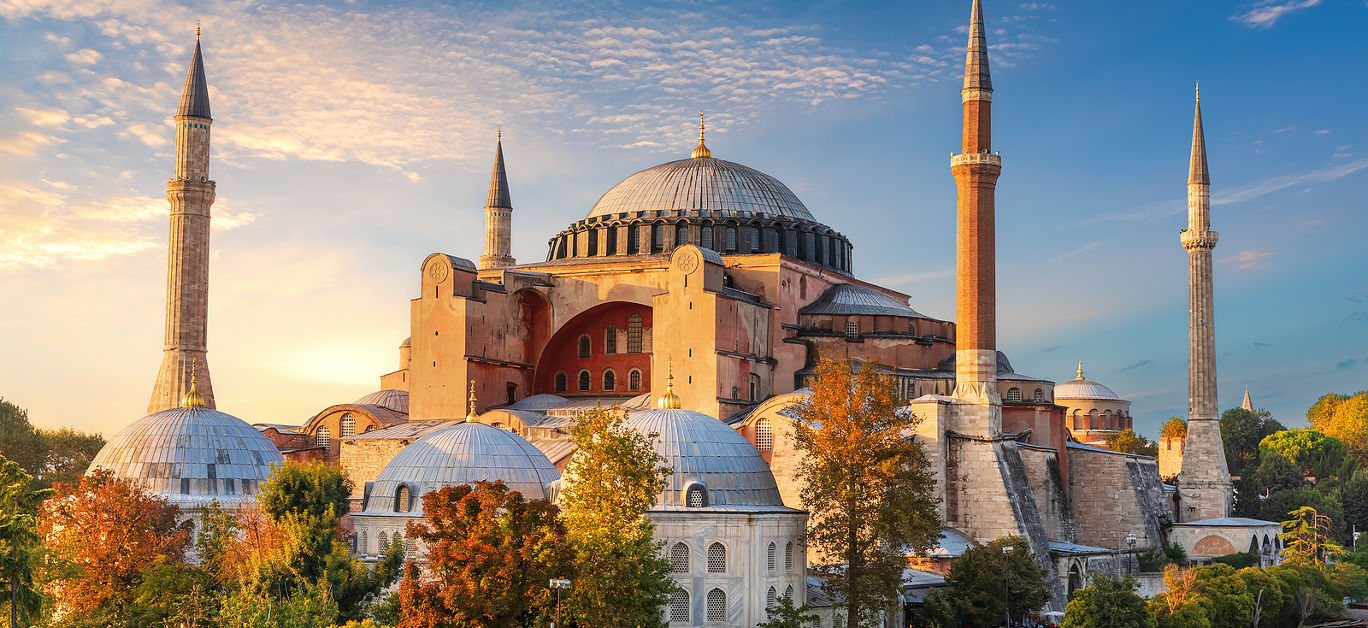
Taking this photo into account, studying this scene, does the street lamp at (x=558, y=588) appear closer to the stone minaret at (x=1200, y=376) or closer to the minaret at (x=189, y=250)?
the minaret at (x=189, y=250)

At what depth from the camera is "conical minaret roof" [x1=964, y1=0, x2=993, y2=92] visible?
117 ft

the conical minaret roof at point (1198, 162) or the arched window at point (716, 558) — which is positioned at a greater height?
the conical minaret roof at point (1198, 162)

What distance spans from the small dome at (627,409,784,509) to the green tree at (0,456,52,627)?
374 inches

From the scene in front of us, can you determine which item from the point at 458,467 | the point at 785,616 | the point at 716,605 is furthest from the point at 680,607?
the point at 458,467

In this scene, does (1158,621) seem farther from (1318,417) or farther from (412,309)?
(1318,417)

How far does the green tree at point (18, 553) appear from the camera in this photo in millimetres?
19344

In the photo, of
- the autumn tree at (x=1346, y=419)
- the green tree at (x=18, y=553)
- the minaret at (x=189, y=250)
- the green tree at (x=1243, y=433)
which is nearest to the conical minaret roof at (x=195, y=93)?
the minaret at (x=189, y=250)

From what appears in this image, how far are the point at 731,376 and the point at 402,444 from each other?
7.87m

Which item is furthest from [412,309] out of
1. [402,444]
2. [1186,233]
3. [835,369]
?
[1186,233]

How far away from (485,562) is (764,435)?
40.0 ft

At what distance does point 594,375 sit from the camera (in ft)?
128

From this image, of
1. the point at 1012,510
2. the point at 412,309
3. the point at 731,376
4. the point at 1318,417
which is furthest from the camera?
the point at 1318,417

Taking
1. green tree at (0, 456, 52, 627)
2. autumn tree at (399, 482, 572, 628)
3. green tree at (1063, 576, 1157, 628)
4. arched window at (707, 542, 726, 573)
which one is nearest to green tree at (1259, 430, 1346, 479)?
green tree at (1063, 576, 1157, 628)

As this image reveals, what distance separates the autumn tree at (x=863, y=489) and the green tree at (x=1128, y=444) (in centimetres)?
2769
